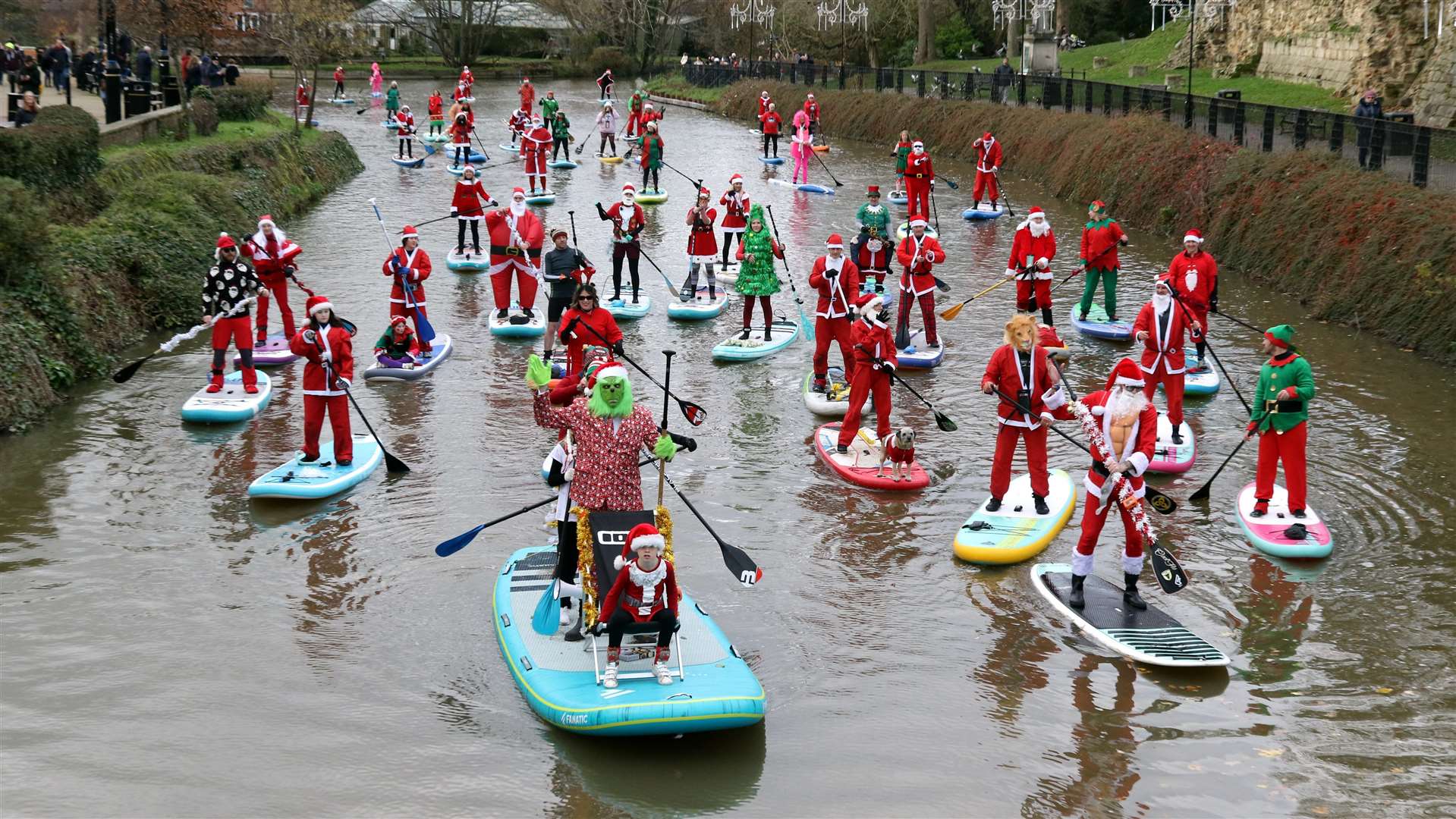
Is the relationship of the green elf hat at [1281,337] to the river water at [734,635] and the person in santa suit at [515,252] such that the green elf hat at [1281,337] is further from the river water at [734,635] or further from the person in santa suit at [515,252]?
the person in santa suit at [515,252]

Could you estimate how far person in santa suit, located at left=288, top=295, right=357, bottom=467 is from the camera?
523 inches

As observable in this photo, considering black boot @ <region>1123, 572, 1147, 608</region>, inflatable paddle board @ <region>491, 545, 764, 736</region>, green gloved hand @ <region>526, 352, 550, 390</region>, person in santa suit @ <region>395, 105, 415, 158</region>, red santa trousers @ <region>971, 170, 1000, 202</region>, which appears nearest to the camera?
inflatable paddle board @ <region>491, 545, 764, 736</region>

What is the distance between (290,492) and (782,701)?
6.12m

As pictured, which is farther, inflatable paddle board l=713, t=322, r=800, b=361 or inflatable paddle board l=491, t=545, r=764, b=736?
inflatable paddle board l=713, t=322, r=800, b=361

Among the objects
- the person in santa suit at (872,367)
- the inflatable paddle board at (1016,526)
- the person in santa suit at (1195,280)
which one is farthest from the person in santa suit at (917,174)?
the inflatable paddle board at (1016,526)

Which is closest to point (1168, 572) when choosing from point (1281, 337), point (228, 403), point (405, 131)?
point (1281, 337)

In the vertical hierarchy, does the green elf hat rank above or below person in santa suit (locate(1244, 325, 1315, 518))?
above

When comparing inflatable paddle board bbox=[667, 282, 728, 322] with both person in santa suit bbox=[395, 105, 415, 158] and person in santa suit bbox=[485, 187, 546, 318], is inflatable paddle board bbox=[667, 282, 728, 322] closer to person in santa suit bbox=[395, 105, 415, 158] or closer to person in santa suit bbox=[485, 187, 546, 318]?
Answer: person in santa suit bbox=[485, 187, 546, 318]

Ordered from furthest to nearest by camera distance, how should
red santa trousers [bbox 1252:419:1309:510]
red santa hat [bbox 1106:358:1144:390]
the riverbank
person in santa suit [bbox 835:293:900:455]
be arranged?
the riverbank
person in santa suit [bbox 835:293:900:455]
red santa trousers [bbox 1252:419:1309:510]
red santa hat [bbox 1106:358:1144:390]

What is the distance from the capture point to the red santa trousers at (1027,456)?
12.6 metres

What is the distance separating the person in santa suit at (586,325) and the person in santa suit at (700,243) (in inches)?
251

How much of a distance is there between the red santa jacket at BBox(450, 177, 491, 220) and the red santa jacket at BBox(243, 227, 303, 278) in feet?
19.1

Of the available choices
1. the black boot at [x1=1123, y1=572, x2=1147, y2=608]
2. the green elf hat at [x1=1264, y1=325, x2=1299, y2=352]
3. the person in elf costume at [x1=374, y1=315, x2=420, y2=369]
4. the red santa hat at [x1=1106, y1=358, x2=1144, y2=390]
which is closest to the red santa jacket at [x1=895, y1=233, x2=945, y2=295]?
the green elf hat at [x1=1264, y1=325, x2=1299, y2=352]

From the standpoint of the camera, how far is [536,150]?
1237 inches
